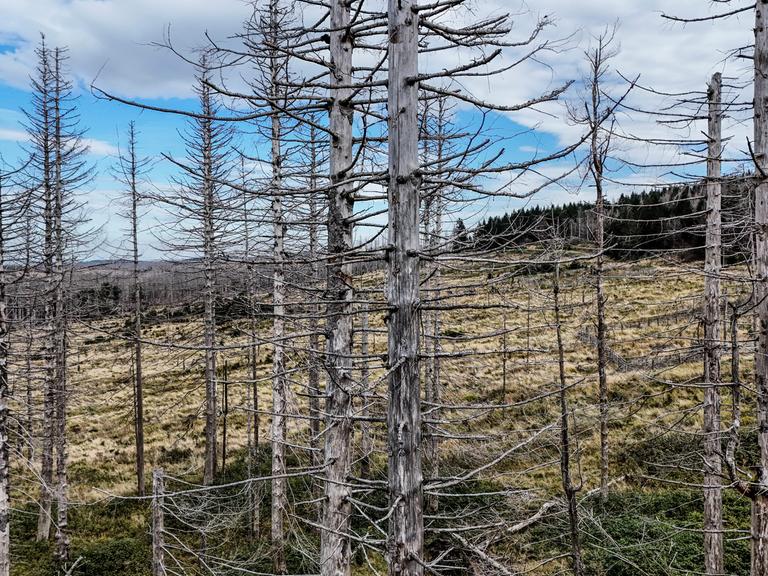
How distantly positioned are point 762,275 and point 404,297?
5.08 metres

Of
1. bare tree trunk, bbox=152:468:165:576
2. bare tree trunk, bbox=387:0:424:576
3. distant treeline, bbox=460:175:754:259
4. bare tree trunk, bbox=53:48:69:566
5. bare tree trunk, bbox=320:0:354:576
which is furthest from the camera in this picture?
bare tree trunk, bbox=53:48:69:566

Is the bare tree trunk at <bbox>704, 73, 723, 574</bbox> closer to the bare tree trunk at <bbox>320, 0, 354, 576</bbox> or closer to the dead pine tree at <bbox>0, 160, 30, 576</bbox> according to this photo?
the bare tree trunk at <bbox>320, 0, 354, 576</bbox>

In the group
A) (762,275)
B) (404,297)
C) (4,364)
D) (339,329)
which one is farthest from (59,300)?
(762,275)

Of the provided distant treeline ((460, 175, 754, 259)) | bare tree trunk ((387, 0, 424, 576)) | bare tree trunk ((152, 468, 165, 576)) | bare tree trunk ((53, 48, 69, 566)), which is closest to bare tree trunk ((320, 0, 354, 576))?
distant treeline ((460, 175, 754, 259))

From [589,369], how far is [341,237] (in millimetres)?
24483

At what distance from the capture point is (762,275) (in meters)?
6.11

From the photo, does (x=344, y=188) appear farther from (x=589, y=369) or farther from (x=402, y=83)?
(x=589, y=369)

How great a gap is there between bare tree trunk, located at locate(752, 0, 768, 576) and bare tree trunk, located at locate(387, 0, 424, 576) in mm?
4798

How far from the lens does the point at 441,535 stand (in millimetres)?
14516

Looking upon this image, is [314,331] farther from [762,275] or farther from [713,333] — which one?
[713,333]

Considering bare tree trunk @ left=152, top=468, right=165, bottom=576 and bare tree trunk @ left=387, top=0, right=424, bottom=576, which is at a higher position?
bare tree trunk @ left=387, top=0, right=424, bottom=576

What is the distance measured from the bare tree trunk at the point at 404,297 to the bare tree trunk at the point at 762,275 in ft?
15.7

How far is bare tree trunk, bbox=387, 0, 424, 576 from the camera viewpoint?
3.62 metres

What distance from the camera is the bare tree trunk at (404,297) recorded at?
11.9 ft
